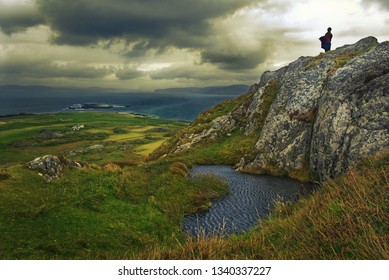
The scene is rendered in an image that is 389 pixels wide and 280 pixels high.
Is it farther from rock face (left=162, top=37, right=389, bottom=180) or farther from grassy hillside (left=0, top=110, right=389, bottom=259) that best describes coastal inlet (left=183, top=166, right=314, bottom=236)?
rock face (left=162, top=37, right=389, bottom=180)

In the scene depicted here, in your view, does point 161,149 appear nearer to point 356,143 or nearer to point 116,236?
point 356,143

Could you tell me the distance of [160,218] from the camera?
22.3 metres

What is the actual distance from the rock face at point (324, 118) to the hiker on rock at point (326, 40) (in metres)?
2.12

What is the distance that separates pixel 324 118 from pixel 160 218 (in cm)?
2514

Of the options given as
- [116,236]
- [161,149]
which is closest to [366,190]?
[116,236]

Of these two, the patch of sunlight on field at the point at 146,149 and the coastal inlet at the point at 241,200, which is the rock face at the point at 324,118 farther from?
the patch of sunlight on field at the point at 146,149

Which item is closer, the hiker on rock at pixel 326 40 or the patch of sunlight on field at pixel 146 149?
the hiker on rock at pixel 326 40

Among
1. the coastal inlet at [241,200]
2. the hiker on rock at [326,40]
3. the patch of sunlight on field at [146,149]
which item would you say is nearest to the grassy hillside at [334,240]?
the coastal inlet at [241,200]

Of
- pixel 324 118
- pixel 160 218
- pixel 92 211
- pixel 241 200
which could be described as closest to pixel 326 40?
pixel 324 118

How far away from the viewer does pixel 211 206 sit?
27.6m

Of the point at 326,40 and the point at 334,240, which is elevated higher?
the point at 326,40

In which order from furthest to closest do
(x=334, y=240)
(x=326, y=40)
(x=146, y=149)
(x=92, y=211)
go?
(x=146, y=149), (x=326, y=40), (x=92, y=211), (x=334, y=240)

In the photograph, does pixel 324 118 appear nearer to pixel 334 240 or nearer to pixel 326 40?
pixel 326 40

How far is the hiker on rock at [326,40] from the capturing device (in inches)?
2046
